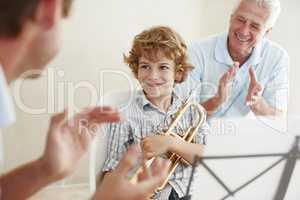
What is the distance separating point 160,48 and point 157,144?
191 mm

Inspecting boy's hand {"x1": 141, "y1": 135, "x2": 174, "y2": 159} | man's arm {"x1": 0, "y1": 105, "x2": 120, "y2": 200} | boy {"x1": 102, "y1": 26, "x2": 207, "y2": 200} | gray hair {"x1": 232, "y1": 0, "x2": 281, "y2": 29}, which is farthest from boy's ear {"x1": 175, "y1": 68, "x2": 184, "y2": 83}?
man's arm {"x1": 0, "y1": 105, "x2": 120, "y2": 200}

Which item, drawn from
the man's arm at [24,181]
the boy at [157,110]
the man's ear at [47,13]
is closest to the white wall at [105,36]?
the boy at [157,110]

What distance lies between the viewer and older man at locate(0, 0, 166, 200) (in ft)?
1.13

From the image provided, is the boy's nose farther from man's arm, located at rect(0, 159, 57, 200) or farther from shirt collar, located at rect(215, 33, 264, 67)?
man's arm, located at rect(0, 159, 57, 200)

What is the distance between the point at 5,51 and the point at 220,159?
42cm

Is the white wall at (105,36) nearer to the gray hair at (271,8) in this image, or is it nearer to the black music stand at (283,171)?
Answer: the gray hair at (271,8)

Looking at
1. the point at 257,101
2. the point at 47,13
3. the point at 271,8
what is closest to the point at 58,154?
the point at 47,13

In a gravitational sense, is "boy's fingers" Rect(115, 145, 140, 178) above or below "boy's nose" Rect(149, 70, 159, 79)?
above

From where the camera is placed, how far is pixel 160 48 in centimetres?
88

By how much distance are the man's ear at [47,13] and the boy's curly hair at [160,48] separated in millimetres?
534

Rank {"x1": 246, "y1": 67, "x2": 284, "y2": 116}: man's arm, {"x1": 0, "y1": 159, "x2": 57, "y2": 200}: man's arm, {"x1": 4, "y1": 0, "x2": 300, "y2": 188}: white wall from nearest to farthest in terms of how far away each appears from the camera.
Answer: {"x1": 0, "y1": 159, "x2": 57, "y2": 200}: man's arm
{"x1": 246, "y1": 67, "x2": 284, "y2": 116}: man's arm
{"x1": 4, "y1": 0, "x2": 300, "y2": 188}: white wall

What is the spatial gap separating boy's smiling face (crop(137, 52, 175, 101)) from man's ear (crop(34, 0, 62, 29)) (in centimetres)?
54

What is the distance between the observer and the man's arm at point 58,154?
0.44 metres

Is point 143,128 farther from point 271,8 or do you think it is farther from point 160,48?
point 271,8
